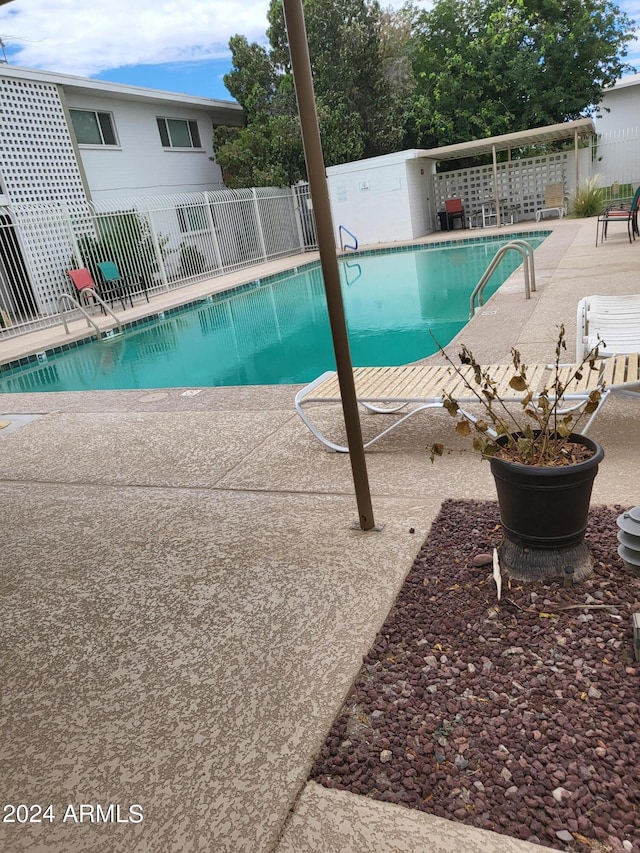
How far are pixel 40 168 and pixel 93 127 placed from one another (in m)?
2.69

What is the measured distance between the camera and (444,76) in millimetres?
20266

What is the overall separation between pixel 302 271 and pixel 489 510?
45.2 feet

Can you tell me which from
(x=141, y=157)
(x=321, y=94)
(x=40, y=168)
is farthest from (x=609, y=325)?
(x=321, y=94)

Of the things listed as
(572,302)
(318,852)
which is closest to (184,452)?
(318,852)

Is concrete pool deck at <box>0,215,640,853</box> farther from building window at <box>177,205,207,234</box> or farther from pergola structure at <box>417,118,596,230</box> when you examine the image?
pergola structure at <box>417,118,596,230</box>

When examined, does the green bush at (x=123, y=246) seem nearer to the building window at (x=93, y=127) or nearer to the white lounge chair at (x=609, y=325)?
the building window at (x=93, y=127)

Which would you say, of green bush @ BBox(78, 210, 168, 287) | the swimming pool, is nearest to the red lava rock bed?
the swimming pool

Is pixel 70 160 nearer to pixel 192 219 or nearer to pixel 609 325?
pixel 192 219

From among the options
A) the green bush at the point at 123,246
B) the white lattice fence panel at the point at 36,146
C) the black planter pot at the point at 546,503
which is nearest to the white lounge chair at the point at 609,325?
the black planter pot at the point at 546,503

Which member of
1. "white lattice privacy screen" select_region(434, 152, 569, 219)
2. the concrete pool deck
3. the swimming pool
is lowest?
the swimming pool

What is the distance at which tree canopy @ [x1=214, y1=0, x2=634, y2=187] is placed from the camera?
1969cm

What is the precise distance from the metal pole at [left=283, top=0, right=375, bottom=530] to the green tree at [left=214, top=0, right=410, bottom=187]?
58.6 ft

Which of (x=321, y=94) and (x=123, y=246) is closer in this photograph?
(x=123, y=246)

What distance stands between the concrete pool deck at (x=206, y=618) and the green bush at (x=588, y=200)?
15.5 meters
